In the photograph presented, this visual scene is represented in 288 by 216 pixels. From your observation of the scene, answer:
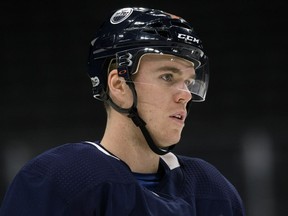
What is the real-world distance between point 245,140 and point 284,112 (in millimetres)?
326

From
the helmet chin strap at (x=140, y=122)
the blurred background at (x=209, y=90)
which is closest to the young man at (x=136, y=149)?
the helmet chin strap at (x=140, y=122)

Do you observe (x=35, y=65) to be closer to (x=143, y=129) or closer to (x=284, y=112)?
(x=284, y=112)

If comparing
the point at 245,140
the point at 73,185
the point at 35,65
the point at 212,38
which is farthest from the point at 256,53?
the point at 73,185

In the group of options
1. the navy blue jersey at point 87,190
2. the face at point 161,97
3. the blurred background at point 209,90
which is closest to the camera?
the navy blue jersey at point 87,190

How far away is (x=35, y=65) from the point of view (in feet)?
11.7

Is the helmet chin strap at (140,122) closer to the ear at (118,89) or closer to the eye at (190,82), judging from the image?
the ear at (118,89)

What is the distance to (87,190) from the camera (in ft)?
4.59

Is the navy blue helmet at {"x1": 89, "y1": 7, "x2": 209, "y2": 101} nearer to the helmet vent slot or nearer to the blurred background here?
the helmet vent slot

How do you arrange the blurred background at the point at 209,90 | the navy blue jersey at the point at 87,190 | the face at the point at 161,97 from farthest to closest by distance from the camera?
the blurred background at the point at 209,90, the face at the point at 161,97, the navy blue jersey at the point at 87,190

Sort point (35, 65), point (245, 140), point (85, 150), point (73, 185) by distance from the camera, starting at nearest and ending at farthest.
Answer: point (73, 185) → point (85, 150) → point (245, 140) → point (35, 65)

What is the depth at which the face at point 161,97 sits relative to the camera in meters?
1.54

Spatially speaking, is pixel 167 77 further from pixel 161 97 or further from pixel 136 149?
pixel 136 149

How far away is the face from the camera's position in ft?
5.04

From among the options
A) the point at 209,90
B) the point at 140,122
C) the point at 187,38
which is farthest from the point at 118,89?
the point at 209,90
